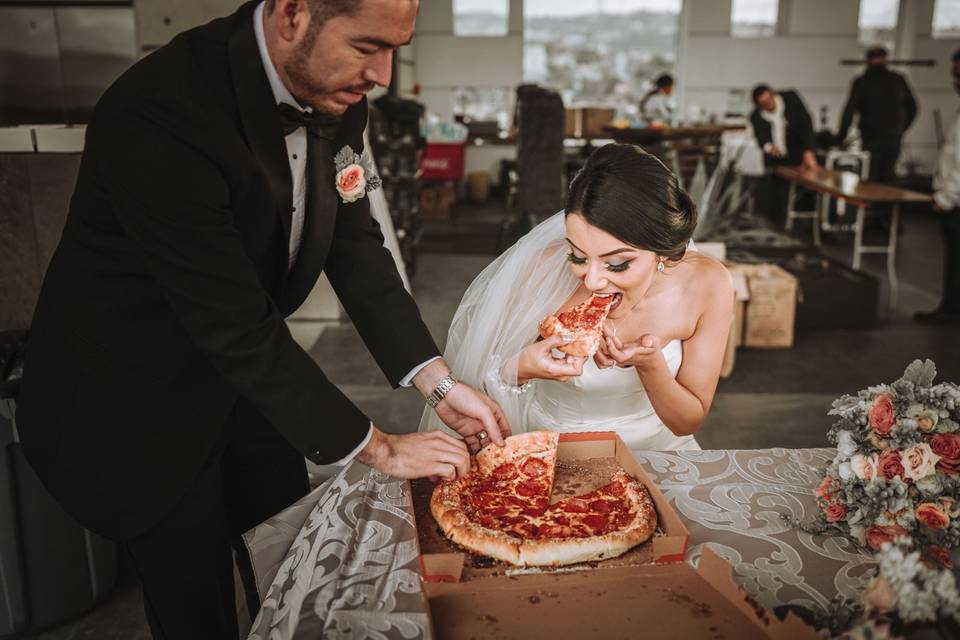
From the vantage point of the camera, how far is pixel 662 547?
1.25 metres

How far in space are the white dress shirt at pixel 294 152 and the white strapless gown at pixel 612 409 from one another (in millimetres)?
1061

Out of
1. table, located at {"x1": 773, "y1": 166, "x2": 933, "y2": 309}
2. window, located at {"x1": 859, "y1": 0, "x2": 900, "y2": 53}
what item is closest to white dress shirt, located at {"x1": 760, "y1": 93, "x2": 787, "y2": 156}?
table, located at {"x1": 773, "y1": 166, "x2": 933, "y2": 309}

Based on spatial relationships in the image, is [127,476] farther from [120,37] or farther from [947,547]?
[120,37]

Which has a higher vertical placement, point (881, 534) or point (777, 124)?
point (777, 124)

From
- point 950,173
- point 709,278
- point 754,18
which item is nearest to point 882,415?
point 709,278

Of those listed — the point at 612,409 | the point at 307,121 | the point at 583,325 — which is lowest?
→ the point at 612,409

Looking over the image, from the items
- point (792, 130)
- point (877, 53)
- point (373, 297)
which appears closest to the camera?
point (373, 297)

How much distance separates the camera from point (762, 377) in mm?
4809

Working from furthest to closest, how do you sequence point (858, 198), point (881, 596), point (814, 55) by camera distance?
point (814, 55), point (858, 198), point (881, 596)

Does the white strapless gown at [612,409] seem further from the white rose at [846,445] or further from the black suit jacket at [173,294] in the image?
the black suit jacket at [173,294]

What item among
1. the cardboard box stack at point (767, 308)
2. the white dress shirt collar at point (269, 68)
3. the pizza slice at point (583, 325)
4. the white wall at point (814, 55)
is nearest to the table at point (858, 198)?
the cardboard box stack at point (767, 308)

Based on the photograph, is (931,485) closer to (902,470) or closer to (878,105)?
(902,470)

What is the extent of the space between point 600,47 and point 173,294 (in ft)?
42.1

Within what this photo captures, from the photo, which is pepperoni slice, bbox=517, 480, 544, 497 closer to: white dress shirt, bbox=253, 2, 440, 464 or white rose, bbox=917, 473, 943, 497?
white dress shirt, bbox=253, 2, 440, 464
